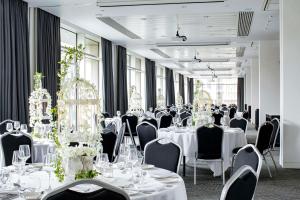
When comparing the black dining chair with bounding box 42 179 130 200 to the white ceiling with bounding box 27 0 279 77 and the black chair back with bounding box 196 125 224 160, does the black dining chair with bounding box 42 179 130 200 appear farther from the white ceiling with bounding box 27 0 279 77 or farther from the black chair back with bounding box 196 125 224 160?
the white ceiling with bounding box 27 0 279 77

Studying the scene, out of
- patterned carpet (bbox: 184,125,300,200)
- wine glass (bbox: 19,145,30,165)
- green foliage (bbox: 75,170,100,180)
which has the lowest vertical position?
patterned carpet (bbox: 184,125,300,200)

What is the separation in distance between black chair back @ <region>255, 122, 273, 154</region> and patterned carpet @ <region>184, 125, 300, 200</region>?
62cm

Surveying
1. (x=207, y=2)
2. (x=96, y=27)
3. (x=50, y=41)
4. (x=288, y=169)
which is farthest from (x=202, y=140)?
(x=96, y=27)

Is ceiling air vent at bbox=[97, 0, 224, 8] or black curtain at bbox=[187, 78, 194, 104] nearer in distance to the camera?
ceiling air vent at bbox=[97, 0, 224, 8]

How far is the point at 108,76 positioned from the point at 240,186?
41.1 ft

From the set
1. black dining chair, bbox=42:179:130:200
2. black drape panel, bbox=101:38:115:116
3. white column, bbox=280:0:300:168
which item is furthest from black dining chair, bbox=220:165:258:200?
black drape panel, bbox=101:38:115:116

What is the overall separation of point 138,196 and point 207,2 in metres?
6.62

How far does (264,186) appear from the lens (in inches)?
267

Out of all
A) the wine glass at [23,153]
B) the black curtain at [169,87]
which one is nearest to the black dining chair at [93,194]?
the wine glass at [23,153]

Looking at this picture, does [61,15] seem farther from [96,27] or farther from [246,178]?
[246,178]

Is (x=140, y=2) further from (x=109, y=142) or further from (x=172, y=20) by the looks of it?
→ (x=109, y=142)

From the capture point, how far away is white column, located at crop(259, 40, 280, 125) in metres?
14.6

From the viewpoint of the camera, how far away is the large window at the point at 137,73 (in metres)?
20.4

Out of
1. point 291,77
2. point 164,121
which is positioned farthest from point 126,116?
point 291,77
